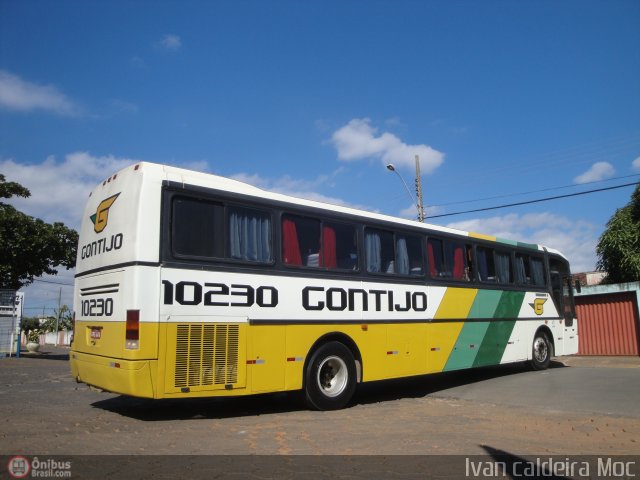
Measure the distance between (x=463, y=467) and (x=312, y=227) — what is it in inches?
176

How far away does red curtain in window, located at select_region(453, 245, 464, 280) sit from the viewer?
36.7ft

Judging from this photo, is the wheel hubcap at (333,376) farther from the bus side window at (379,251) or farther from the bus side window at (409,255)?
the bus side window at (409,255)

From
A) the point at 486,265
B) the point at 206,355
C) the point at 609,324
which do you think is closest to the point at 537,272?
the point at 486,265

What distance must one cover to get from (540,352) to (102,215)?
11.3 meters

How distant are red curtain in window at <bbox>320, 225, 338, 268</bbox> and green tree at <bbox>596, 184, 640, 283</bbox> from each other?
1758 cm

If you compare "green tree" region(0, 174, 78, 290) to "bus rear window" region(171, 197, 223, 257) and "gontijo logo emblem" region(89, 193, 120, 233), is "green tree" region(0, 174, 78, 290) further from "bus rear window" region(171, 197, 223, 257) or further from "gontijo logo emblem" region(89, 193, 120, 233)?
"bus rear window" region(171, 197, 223, 257)

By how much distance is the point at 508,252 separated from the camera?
12859 millimetres

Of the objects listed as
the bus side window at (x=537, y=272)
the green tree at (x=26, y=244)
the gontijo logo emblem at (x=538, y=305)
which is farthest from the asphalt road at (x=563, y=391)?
the green tree at (x=26, y=244)

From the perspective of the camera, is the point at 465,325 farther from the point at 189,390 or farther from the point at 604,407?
the point at 189,390

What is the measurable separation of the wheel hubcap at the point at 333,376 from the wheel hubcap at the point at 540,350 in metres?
7.10

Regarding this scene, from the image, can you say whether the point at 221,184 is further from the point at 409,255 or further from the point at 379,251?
the point at 409,255

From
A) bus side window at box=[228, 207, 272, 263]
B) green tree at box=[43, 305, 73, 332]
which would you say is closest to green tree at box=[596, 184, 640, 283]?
bus side window at box=[228, 207, 272, 263]

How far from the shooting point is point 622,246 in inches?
861

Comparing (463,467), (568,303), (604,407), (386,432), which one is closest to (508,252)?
(568,303)
